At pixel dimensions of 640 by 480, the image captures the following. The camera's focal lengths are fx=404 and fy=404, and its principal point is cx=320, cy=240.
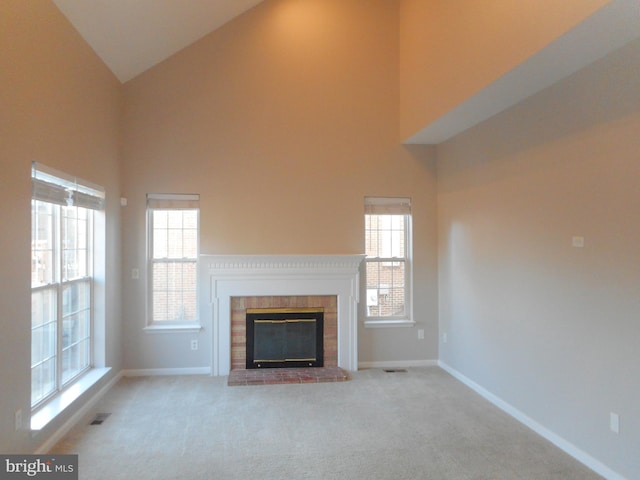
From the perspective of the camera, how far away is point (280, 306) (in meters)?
4.73

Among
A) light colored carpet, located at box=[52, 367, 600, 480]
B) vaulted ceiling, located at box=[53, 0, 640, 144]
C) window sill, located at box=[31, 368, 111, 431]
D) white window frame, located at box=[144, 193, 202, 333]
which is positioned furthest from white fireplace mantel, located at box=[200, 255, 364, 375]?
vaulted ceiling, located at box=[53, 0, 640, 144]

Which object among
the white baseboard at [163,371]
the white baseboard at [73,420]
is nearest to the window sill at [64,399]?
the white baseboard at [73,420]

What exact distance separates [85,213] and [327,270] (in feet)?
8.47

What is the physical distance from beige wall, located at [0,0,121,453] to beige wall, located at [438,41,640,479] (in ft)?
12.2

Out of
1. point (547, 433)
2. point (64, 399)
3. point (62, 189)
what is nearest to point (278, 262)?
point (62, 189)

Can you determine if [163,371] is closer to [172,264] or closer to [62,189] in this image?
[172,264]

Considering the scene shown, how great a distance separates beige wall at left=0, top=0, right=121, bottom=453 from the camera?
2385 mm

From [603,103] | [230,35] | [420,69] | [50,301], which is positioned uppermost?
[230,35]

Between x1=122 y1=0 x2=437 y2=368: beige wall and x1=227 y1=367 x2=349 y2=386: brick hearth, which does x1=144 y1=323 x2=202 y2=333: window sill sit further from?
x1=227 y1=367 x2=349 y2=386: brick hearth

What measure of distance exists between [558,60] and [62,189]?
3707mm

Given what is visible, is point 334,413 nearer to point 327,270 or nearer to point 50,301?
point 327,270

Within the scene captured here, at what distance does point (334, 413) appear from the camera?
3.57m

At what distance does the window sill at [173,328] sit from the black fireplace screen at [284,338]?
62 centimetres

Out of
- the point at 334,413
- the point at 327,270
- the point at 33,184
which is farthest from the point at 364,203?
the point at 33,184
